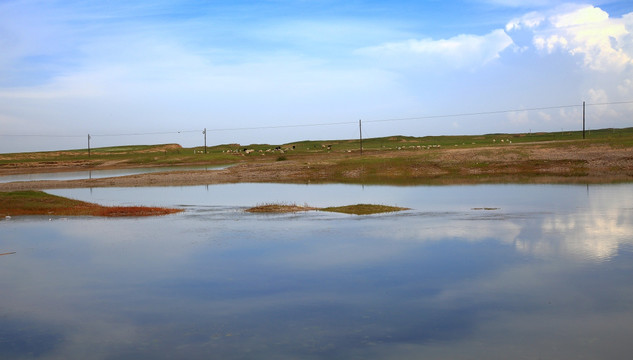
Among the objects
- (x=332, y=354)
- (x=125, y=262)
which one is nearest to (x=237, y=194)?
(x=125, y=262)

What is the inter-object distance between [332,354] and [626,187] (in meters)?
44.6

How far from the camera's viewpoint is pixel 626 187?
49688mm

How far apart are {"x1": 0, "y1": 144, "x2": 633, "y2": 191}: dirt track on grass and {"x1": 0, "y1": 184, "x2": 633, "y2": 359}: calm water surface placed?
29.6 metres

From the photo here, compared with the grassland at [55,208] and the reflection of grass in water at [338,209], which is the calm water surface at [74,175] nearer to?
the grassland at [55,208]

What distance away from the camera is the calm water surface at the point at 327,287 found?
14.7 metres

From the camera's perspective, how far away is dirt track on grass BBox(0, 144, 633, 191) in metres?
66.2

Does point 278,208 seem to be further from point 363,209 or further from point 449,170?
point 449,170

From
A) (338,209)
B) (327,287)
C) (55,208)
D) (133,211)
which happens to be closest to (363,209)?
(338,209)

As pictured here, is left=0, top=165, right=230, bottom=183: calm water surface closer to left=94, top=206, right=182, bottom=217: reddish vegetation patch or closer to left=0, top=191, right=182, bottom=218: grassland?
left=0, top=191, right=182, bottom=218: grassland

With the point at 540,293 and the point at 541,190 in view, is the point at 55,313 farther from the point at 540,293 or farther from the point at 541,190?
the point at 541,190

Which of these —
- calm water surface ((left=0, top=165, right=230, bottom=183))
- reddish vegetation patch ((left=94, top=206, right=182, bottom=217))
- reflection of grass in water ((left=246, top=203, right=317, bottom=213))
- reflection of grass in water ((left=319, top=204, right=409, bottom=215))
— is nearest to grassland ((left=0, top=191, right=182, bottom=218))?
reddish vegetation patch ((left=94, top=206, right=182, bottom=217))

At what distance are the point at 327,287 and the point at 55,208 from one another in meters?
32.4

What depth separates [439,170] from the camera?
74.6m

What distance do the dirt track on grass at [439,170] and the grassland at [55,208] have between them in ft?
76.1
